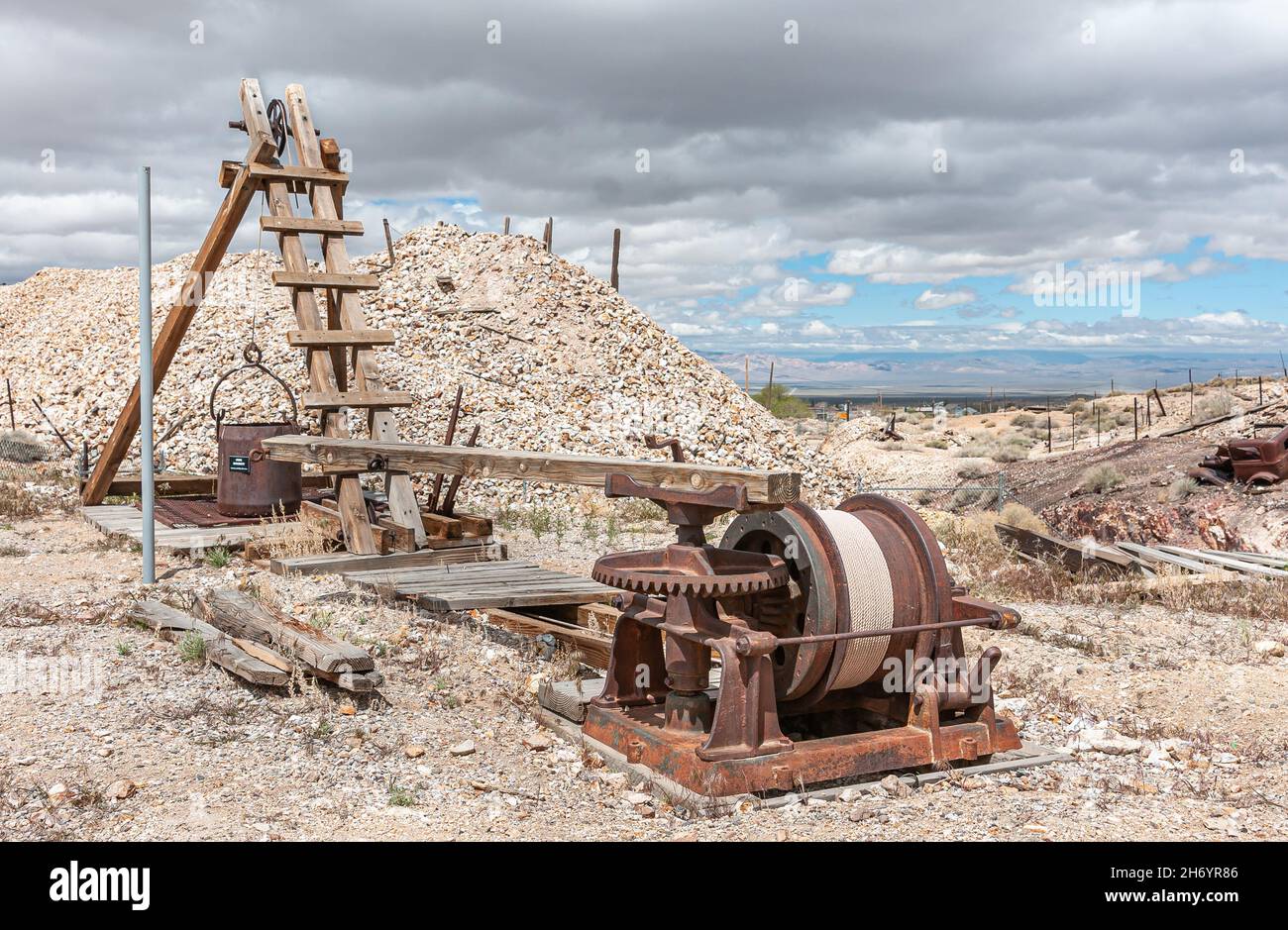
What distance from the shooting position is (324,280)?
10188 mm

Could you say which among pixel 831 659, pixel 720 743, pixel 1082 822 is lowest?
pixel 1082 822

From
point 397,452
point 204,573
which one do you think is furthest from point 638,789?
point 204,573

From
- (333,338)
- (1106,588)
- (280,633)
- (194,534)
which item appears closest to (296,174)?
(333,338)

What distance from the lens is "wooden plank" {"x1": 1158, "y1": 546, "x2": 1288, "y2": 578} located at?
10.6 metres

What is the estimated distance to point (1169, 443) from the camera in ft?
63.7

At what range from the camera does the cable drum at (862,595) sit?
476cm

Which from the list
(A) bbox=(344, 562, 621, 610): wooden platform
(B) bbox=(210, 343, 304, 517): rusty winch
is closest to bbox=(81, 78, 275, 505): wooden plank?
(B) bbox=(210, 343, 304, 517): rusty winch

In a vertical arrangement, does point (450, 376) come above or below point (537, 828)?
above

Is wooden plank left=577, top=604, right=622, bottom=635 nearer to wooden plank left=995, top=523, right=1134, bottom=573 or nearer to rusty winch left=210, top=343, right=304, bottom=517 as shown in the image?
rusty winch left=210, top=343, right=304, bottom=517

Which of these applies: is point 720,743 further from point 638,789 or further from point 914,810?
point 914,810

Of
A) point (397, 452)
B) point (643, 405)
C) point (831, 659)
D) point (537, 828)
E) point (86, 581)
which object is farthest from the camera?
point (643, 405)

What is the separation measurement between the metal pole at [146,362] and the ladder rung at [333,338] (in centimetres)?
150

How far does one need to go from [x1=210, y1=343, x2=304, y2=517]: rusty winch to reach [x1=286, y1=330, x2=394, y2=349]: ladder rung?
1.06 m

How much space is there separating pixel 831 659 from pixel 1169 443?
16.9m
